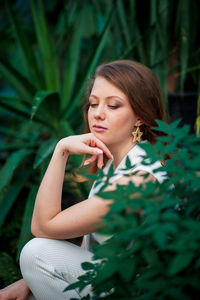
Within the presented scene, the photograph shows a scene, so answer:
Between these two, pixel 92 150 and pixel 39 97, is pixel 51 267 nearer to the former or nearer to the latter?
pixel 92 150

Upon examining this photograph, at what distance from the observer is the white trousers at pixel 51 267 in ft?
4.69

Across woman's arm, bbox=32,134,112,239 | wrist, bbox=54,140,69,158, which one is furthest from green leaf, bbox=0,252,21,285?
wrist, bbox=54,140,69,158

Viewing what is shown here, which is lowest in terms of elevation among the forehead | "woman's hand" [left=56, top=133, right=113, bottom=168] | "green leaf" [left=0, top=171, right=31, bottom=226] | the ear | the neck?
"green leaf" [left=0, top=171, right=31, bottom=226]

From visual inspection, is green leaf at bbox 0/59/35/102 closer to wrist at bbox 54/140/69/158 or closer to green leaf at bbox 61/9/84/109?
green leaf at bbox 61/9/84/109

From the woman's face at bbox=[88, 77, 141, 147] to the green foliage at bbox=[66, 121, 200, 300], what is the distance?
0.63m

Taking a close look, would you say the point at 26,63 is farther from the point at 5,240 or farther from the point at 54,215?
the point at 54,215

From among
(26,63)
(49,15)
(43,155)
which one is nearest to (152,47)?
(26,63)

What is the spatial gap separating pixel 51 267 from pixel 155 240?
77 cm

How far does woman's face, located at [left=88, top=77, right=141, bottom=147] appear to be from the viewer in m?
1.59

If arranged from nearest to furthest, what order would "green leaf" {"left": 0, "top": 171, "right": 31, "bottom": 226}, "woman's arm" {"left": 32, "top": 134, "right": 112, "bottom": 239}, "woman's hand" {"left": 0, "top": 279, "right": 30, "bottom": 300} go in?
"woman's arm" {"left": 32, "top": 134, "right": 112, "bottom": 239}, "woman's hand" {"left": 0, "top": 279, "right": 30, "bottom": 300}, "green leaf" {"left": 0, "top": 171, "right": 31, "bottom": 226}

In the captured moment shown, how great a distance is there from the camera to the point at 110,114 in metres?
1.59

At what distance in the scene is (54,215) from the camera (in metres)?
1.40

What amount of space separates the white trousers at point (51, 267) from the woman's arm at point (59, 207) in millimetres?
60

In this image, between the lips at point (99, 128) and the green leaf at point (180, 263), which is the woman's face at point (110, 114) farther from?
the green leaf at point (180, 263)
